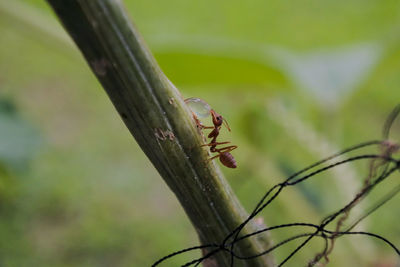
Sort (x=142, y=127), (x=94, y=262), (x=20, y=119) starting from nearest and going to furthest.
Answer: (x=142, y=127), (x=20, y=119), (x=94, y=262)

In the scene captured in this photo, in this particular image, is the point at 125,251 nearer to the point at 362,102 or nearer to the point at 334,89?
the point at 334,89

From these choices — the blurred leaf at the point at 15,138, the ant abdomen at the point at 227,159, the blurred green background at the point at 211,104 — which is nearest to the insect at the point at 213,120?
the ant abdomen at the point at 227,159

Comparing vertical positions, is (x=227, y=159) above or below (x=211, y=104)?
below

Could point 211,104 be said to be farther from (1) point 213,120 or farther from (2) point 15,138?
(1) point 213,120

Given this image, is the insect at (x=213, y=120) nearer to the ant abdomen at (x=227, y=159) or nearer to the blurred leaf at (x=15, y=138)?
the ant abdomen at (x=227, y=159)

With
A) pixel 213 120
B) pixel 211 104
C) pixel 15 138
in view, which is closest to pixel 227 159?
pixel 213 120

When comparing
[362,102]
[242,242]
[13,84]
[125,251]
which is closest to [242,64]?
[242,242]
